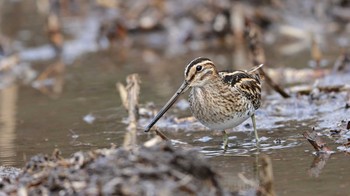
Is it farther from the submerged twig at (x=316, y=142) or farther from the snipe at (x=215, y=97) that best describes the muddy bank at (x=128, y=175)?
the snipe at (x=215, y=97)

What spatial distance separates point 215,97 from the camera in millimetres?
6664

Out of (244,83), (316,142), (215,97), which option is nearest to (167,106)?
(215,97)

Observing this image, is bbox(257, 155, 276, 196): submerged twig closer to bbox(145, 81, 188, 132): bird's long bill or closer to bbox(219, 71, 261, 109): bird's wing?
Result: bbox(145, 81, 188, 132): bird's long bill

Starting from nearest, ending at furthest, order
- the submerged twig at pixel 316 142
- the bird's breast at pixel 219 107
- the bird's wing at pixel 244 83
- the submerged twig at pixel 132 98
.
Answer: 1. the submerged twig at pixel 316 142
2. the bird's breast at pixel 219 107
3. the bird's wing at pixel 244 83
4. the submerged twig at pixel 132 98

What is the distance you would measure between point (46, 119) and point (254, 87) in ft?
8.16

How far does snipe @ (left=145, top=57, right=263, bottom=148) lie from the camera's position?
6539 millimetres

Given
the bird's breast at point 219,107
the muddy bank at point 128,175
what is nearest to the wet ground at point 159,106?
the bird's breast at point 219,107

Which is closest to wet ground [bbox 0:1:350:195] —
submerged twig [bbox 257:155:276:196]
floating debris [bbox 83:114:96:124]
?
floating debris [bbox 83:114:96:124]

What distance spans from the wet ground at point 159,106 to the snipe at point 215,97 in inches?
9.1

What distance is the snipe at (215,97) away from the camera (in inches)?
257

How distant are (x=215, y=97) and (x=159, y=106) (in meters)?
2.01

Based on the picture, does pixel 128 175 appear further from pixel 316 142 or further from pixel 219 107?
pixel 219 107

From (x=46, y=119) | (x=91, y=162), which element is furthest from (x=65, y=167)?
(x=46, y=119)

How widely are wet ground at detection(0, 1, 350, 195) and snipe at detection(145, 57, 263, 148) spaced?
0.23 metres
